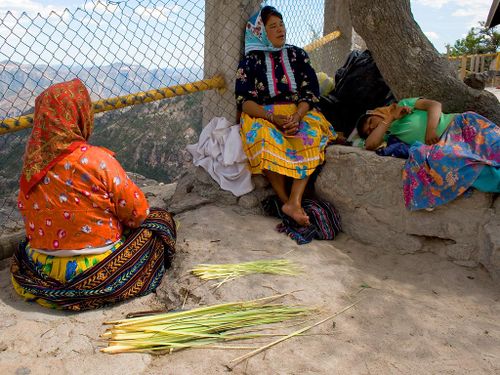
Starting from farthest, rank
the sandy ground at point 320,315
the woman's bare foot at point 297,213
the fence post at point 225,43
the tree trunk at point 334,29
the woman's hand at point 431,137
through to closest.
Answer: the tree trunk at point 334,29
the fence post at point 225,43
the woman's bare foot at point 297,213
the woman's hand at point 431,137
the sandy ground at point 320,315

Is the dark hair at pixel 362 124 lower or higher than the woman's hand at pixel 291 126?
higher

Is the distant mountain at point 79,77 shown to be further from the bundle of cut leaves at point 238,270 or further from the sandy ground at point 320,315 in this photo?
the bundle of cut leaves at point 238,270

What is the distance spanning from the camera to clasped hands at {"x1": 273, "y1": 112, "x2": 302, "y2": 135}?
3.61 m

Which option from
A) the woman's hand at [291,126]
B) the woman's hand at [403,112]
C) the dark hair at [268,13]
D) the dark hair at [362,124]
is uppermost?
the dark hair at [268,13]

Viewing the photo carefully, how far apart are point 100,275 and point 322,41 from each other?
440 centimetres

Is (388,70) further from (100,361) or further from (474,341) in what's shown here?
(100,361)

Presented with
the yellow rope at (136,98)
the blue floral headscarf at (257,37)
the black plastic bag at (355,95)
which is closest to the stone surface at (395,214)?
the black plastic bag at (355,95)

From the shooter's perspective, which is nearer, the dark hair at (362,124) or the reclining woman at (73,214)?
the reclining woman at (73,214)

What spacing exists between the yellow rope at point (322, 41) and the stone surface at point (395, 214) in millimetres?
2007

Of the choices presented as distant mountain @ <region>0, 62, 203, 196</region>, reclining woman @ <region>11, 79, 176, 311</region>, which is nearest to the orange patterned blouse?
reclining woman @ <region>11, 79, 176, 311</region>

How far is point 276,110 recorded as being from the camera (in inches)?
151

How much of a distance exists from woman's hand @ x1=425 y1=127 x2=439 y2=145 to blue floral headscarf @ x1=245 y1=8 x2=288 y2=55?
4.90 ft

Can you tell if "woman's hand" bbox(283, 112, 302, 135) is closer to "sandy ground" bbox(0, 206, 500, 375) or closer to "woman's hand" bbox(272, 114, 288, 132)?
"woman's hand" bbox(272, 114, 288, 132)

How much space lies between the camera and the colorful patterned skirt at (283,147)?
3502mm
